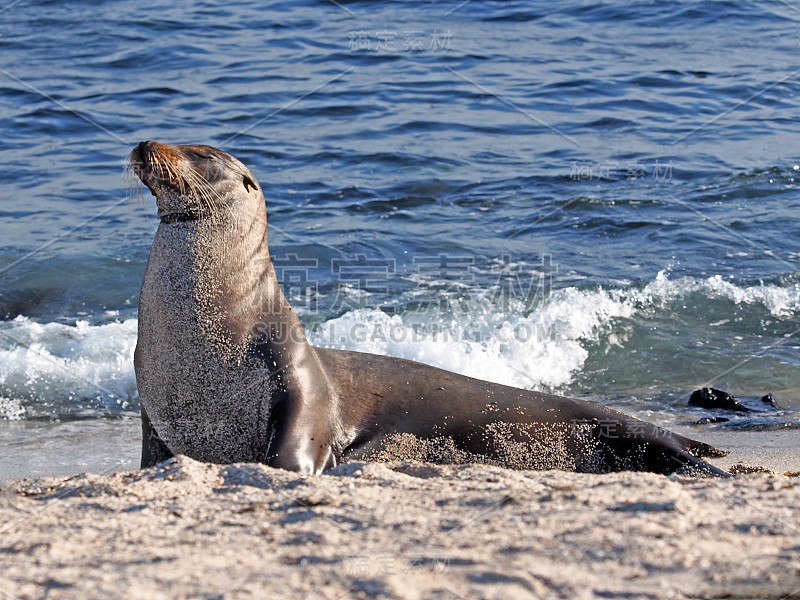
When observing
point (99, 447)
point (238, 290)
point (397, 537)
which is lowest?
point (99, 447)

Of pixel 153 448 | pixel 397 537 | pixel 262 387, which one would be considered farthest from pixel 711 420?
pixel 397 537

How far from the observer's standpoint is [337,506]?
349 centimetres

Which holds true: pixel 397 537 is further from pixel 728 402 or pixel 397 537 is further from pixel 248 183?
pixel 728 402

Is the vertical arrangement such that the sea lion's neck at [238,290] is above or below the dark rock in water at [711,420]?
above

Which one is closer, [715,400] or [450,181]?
[715,400]

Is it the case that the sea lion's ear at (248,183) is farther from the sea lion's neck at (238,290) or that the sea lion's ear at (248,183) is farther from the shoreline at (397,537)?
the shoreline at (397,537)

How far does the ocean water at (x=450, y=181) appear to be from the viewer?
9.17 metres

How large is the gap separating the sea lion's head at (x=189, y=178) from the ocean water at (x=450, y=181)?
2893 millimetres

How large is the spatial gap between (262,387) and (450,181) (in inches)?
338

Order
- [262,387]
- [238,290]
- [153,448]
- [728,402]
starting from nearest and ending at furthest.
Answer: [262,387], [153,448], [238,290], [728,402]

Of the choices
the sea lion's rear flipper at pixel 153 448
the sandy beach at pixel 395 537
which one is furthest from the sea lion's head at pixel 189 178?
the sandy beach at pixel 395 537

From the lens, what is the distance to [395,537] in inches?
122

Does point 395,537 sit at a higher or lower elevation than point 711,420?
higher

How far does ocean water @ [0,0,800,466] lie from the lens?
9172 millimetres
